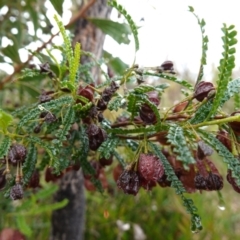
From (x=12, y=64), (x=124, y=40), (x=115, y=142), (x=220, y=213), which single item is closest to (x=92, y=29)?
(x=124, y=40)

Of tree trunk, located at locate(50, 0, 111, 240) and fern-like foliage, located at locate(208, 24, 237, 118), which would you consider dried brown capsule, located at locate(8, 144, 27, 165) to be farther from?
tree trunk, located at locate(50, 0, 111, 240)

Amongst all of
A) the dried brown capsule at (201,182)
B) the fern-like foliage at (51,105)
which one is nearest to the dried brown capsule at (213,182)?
the dried brown capsule at (201,182)

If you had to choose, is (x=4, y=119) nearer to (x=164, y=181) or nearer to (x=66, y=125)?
(x=66, y=125)

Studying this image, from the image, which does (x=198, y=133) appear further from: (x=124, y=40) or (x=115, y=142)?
(x=124, y=40)

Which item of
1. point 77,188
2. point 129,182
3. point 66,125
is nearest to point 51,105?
point 66,125

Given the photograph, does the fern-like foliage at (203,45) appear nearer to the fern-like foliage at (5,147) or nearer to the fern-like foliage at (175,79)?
the fern-like foliage at (175,79)
